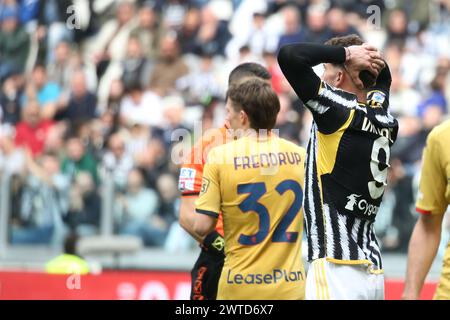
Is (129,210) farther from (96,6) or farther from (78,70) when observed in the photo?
(96,6)

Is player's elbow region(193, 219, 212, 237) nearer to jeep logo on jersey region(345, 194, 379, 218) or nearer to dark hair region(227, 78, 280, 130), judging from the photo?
dark hair region(227, 78, 280, 130)

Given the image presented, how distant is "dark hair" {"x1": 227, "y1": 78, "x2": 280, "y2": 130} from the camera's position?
18.4ft

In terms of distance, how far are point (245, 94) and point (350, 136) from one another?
1112 millimetres

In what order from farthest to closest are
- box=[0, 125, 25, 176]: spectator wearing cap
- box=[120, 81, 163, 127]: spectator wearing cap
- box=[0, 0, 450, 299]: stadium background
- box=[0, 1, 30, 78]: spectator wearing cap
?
box=[0, 1, 30, 78]: spectator wearing cap, box=[120, 81, 163, 127]: spectator wearing cap, box=[0, 125, 25, 176]: spectator wearing cap, box=[0, 0, 450, 299]: stadium background

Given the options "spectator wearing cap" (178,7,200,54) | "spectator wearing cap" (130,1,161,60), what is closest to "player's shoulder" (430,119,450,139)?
"spectator wearing cap" (178,7,200,54)

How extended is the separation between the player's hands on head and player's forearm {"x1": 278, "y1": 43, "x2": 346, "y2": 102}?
0.18 metres

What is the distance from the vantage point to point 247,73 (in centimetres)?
595

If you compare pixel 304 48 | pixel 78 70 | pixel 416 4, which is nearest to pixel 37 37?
pixel 78 70

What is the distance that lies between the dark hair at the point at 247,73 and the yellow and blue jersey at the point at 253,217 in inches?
21.0

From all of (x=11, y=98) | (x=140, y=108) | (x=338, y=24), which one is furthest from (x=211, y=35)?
(x=11, y=98)

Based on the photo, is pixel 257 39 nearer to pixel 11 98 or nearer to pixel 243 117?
pixel 11 98

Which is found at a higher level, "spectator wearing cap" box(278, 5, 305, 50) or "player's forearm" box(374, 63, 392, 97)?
"spectator wearing cap" box(278, 5, 305, 50)

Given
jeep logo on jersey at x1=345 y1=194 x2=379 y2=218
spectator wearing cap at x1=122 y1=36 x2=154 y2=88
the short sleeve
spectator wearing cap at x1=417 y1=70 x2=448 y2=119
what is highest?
spectator wearing cap at x1=122 y1=36 x2=154 y2=88

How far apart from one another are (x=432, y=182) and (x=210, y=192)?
1407 millimetres
